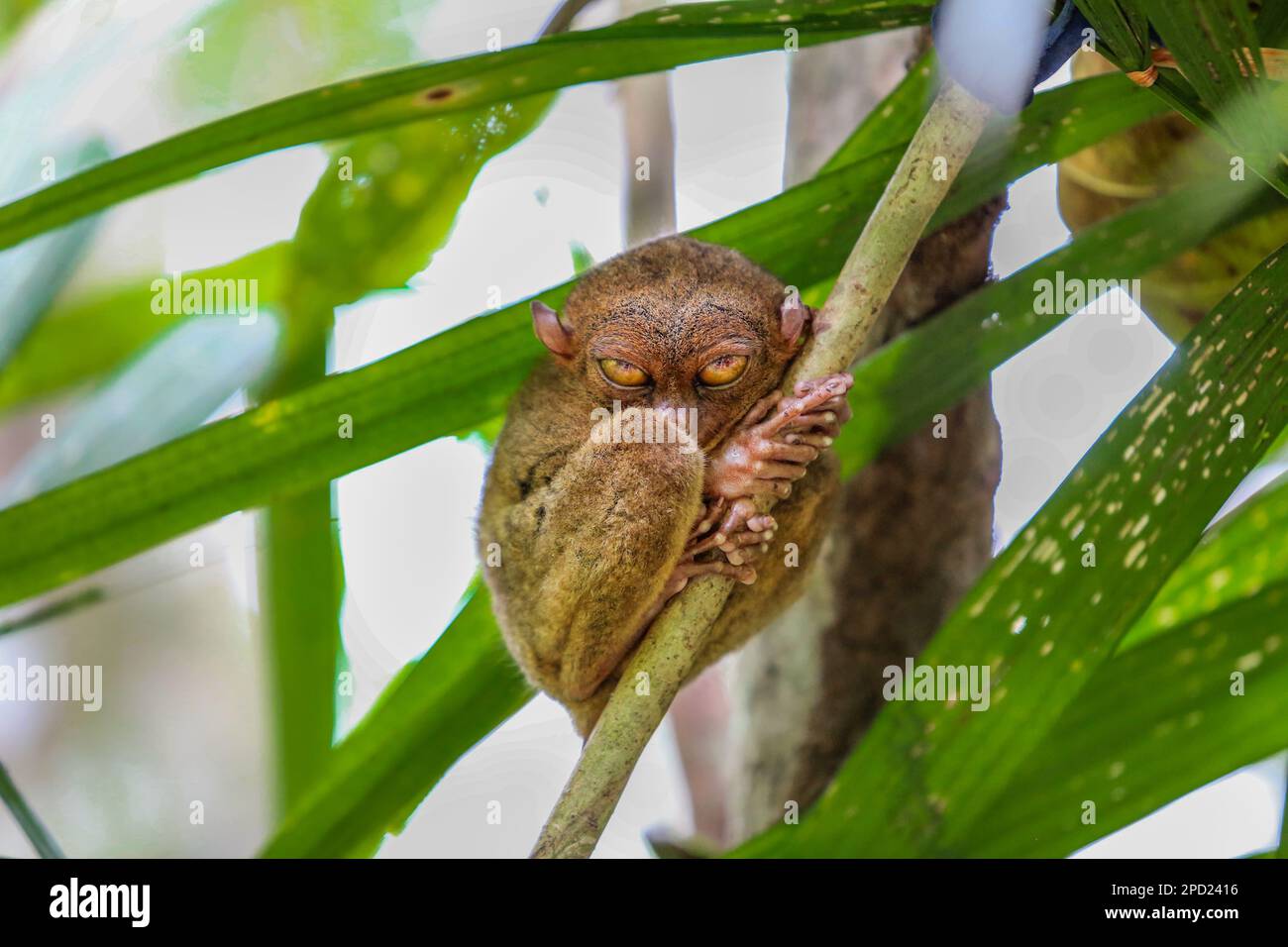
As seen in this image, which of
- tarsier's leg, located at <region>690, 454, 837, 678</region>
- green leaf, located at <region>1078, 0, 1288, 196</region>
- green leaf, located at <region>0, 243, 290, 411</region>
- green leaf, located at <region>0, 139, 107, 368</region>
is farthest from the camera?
green leaf, located at <region>0, 243, 290, 411</region>

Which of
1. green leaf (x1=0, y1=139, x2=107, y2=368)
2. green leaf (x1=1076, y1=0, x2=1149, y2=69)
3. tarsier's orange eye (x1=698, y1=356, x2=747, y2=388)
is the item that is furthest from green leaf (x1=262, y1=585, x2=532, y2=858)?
green leaf (x1=1076, y1=0, x2=1149, y2=69)

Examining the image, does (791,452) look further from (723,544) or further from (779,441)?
(723,544)

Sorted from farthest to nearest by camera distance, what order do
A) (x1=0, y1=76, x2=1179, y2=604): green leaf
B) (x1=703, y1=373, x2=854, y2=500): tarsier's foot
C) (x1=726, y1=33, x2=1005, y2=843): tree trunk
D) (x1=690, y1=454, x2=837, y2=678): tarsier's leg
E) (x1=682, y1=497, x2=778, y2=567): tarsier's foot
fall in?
1. (x1=726, y1=33, x2=1005, y2=843): tree trunk
2. (x1=690, y1=454, x2=837, y2=678): tarsier's leg
3. (x1=682, y1=497, x2=778, y2=567): tarsier's foot
4. (x1=703, y1=373, x2=854, y2=500): tarsier's foot
5. (x1=0, y1=76, x2=1179, y2=604): green leaf

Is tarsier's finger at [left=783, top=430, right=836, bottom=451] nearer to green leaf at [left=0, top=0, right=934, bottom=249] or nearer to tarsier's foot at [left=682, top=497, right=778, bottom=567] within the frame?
tarsier's foot at [left=682, top=497, right=778, bottom=567]

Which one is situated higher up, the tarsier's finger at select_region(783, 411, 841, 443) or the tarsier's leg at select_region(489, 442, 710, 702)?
the tarsier's finger at select_region(783, 411, 841, 443)

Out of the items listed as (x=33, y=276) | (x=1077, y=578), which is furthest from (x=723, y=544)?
(x=33, y=276)

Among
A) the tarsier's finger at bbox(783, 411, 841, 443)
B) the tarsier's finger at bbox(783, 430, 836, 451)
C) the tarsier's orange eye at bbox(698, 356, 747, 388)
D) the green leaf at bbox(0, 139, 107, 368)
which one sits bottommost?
the tarsier's finger at bbox(783, 430, 836, 451)
